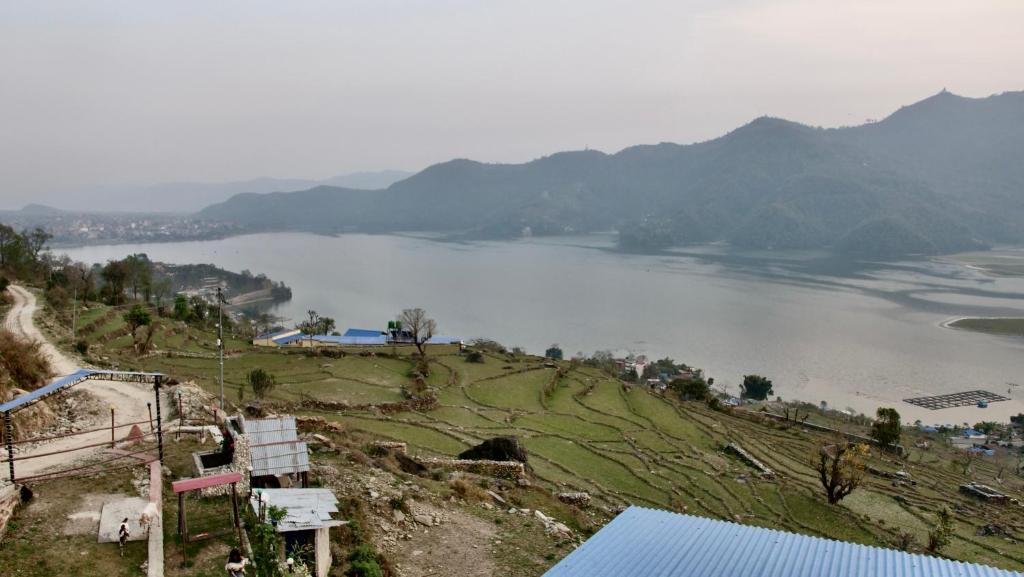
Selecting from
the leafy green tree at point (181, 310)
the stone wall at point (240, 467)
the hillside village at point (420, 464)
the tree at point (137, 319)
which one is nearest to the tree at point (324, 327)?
the hillside village at point (420, 464)

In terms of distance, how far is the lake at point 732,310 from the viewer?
6950 centimetres

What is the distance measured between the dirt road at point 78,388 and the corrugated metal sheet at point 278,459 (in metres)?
2.94

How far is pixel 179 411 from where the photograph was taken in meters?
15.6

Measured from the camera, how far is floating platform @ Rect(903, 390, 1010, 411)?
57469mm

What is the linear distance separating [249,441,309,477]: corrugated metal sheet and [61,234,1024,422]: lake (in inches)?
2299

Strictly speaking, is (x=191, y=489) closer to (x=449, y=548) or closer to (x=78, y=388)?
(x=449, y=548)

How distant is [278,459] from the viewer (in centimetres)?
1167

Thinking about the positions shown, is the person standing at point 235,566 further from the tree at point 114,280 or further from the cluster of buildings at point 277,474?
the tree at point 114,280

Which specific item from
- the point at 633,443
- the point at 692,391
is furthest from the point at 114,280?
the point at 692,391

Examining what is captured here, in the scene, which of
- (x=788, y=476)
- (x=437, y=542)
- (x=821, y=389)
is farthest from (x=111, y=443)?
(x=821, y=389)

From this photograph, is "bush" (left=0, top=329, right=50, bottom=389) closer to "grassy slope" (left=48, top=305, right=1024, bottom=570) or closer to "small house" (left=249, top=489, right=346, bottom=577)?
"grassy slope" (left=48, top=305, right=1024, bottom=570)

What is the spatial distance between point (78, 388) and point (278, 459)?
31.1 feet

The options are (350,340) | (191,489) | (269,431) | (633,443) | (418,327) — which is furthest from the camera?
(350,340)

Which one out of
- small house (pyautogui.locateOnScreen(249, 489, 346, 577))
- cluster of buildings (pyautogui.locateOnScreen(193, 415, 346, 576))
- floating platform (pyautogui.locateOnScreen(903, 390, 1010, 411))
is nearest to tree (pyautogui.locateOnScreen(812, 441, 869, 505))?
cluster of buildings (pyautogui.locateOnScreen(193, 415, 346, 576))
